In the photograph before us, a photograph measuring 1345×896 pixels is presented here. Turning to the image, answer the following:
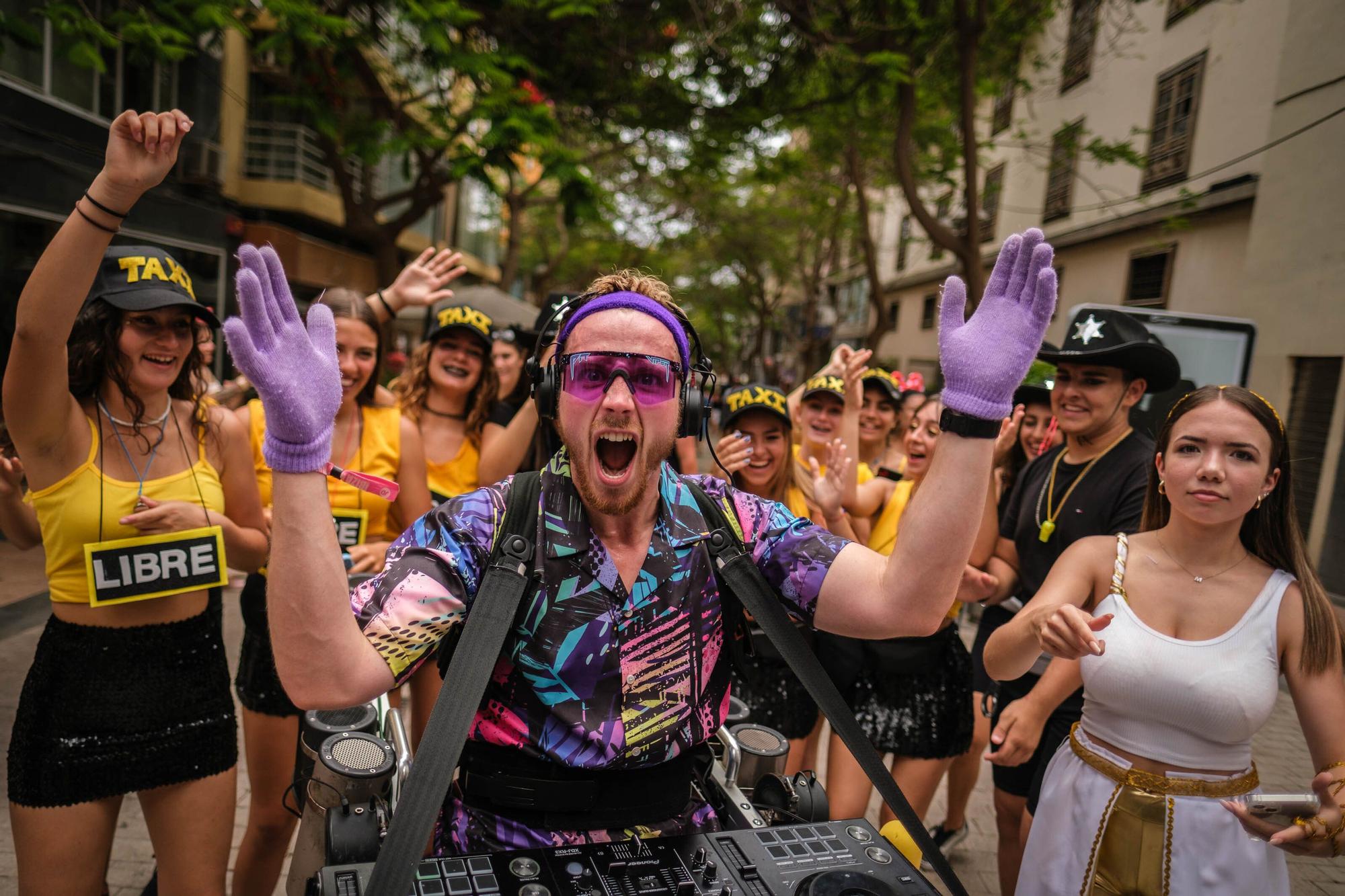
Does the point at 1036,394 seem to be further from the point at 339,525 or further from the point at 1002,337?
the point at 339,525

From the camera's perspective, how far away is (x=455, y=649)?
1.53 metres

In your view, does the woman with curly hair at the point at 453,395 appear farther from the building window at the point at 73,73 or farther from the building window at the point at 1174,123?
the building window at the point at 1174,123

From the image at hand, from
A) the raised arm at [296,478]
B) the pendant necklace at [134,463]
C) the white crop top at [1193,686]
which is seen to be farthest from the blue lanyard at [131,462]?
the white crop top at [1193,686]

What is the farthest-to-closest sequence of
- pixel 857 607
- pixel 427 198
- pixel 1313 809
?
pixel 427 198
pixel 1313 809
pixel 857 607

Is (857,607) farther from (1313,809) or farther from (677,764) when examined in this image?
(1313,809)

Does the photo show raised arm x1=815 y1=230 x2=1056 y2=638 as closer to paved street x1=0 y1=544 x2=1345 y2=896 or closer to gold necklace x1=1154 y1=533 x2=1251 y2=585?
gold necklace x1=1154 y1=533 x2=1251 y2=585

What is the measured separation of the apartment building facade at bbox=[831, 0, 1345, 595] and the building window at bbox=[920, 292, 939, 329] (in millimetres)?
3912

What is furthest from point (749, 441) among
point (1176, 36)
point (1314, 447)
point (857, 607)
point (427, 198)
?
point (1176, 36)

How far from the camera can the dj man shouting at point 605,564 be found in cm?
139

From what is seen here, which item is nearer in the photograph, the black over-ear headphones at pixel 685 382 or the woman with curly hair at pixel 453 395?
the black over-ear headphones at pixel 685 382

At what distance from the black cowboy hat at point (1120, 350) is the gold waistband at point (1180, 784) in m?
1.52

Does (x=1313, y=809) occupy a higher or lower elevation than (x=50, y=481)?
lower

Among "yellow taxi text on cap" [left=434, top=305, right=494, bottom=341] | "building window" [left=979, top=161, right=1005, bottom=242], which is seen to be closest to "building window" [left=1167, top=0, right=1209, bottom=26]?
"building window" [left=979, top=161, right=1005, bottom=242]

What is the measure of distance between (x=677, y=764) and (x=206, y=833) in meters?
1.55
